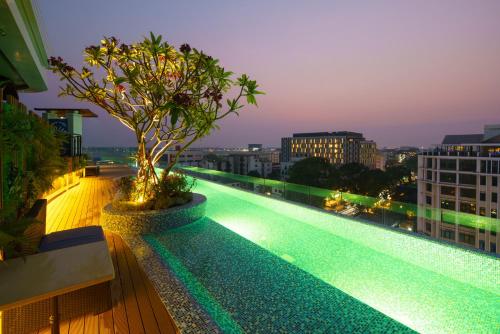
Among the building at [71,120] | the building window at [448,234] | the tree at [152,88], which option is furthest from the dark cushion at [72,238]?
the building at [71,120]

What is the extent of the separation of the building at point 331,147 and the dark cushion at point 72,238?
9425 centimetres

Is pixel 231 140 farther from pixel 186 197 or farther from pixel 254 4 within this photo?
pixel 186 197

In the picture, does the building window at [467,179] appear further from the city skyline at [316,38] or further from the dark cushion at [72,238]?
the dark cushion at [72,238]

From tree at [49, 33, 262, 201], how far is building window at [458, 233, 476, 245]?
3236 millimetres

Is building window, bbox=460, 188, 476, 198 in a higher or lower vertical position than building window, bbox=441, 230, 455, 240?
lower

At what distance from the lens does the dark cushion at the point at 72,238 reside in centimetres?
230

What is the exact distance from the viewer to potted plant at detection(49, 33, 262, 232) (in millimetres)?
4039

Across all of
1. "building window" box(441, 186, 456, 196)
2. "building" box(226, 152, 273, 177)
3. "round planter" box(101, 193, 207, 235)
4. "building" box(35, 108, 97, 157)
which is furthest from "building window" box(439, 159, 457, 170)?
"round planter" box(101, 193, 207, 235)

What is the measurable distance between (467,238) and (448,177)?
159 feet

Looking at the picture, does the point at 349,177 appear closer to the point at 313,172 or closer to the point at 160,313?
the point at 313,172

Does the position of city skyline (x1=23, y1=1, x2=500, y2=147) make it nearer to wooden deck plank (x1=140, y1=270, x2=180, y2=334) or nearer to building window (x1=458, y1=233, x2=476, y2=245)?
wooden deck plank (x1=140, y1=270, x2=180, y2=334)

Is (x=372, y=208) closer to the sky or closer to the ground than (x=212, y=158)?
closer to the ground

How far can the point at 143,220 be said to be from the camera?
4.05 metres

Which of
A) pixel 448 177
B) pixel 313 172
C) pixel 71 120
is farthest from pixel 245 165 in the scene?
pixel 71 120
